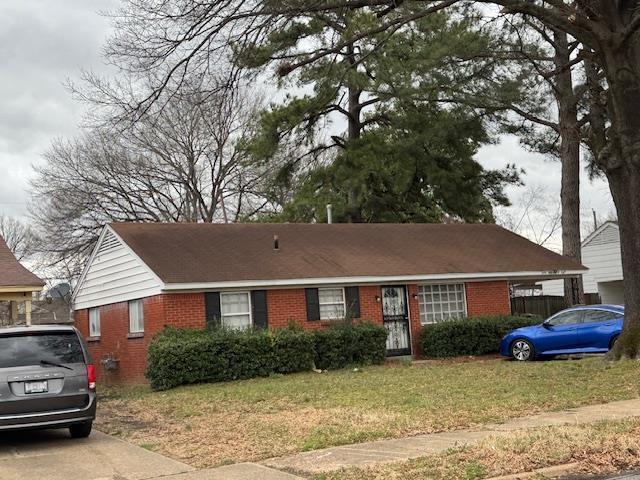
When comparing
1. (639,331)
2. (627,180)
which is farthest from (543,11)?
(639,331)

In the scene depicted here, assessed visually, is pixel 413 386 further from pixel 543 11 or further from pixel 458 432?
pixel 543 11

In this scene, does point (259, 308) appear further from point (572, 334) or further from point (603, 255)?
point (603, 255)

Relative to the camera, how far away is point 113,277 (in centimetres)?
2092

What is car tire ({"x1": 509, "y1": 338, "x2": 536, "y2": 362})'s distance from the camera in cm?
1916

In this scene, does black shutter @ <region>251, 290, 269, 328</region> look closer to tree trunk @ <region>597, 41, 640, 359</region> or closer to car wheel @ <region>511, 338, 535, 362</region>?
car wheel @ <region>511, 338, 535, 362</region>

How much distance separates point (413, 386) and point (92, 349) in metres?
12.6

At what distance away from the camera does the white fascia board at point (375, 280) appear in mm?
18125

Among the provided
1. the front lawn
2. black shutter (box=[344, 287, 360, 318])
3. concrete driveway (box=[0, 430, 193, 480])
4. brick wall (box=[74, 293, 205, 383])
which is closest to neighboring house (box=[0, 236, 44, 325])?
brick wall (box=[74, 293, 205, 383])

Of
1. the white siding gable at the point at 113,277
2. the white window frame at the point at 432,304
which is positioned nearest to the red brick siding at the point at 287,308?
the white siding gable at the point at 113,277

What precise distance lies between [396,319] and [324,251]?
2843 millimetres

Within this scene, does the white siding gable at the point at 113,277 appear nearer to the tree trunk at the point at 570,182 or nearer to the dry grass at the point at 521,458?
the dry grass at the point at 521,458

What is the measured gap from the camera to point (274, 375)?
17516 millimetres

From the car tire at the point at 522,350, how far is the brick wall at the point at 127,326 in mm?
8060

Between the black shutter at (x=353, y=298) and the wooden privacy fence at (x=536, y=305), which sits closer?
the black shutter at (x=353, y=298)
